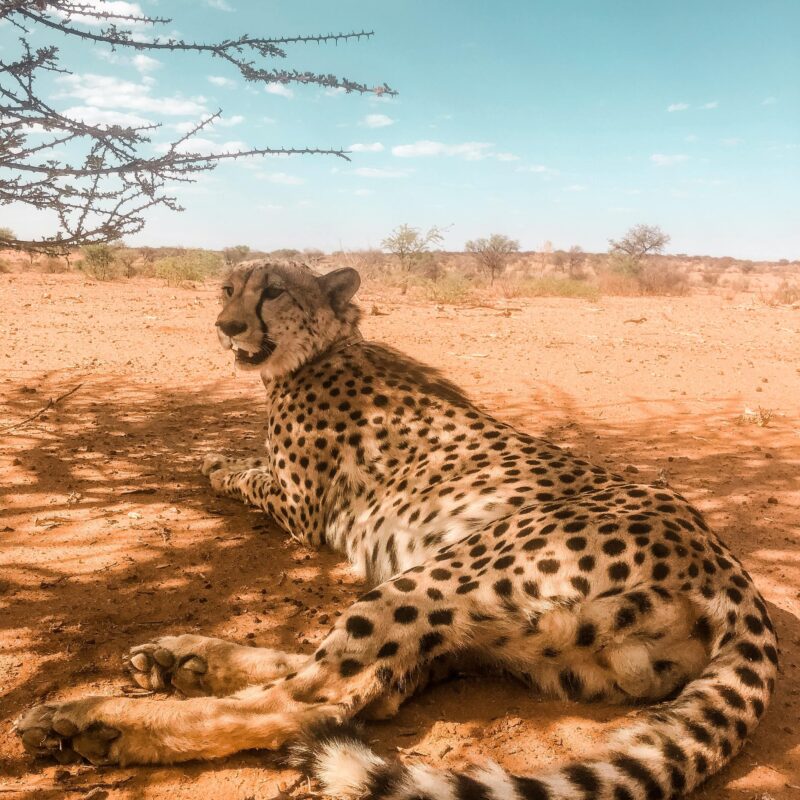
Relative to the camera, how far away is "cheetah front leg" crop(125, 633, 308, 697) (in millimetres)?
2180

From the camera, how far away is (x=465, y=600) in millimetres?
2129

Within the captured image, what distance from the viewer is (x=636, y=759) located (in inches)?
65.3

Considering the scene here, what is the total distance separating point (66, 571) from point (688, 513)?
2.37 meters

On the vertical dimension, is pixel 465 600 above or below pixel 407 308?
below

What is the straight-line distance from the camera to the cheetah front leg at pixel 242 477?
359 cm

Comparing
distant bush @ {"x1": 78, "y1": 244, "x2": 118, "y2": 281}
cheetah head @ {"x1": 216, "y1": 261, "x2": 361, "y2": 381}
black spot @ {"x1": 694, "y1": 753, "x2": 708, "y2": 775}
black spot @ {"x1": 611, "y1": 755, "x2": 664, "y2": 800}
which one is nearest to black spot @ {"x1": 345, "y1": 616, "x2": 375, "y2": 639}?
black spot @ {"x1": 611, "y1": 755, "x2": 664, "y2": 800}

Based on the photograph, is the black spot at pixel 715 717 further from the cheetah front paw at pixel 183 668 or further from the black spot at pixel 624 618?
the cheetah front paw at pixel 183 668

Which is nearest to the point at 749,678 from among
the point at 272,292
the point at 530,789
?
the point at 530,789

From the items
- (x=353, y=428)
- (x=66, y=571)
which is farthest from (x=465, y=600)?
(x=66, y=571)

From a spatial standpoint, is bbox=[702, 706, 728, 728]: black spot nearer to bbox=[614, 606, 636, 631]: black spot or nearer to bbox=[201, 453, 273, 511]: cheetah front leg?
bbox=[614, 606, 636, 631]: black spot

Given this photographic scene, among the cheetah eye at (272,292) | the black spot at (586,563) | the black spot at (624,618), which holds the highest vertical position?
the cheetah eye at (272,292)

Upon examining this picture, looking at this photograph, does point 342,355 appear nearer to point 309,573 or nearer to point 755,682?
point 309,573

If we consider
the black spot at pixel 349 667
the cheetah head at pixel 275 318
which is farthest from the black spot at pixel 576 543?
the cheetah head at pixel 275 318

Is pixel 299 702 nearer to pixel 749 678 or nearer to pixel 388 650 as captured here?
pixel 388 650
